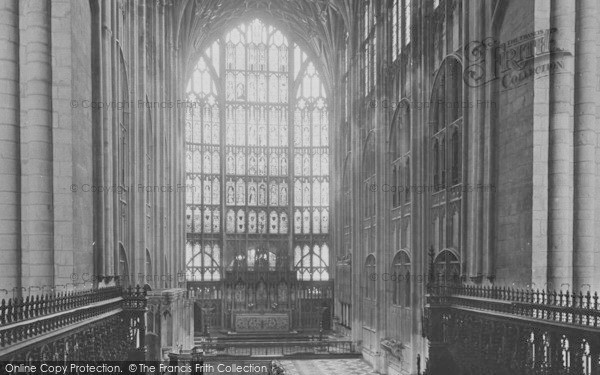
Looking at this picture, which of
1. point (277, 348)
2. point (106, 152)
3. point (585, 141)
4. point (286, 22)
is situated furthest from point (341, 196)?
point (585, 141)

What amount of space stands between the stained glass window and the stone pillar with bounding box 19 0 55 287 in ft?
107

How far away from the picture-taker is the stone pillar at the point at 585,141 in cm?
1268

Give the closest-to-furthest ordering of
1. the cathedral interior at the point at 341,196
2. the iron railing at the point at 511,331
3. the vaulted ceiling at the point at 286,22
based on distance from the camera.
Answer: the iron railing at the point at 511,331
the cathedral interior at the point at 341,196
the vaulted ceiling at the point at 286,22

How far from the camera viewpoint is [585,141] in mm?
12789

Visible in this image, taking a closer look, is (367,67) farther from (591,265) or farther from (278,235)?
(591,265)

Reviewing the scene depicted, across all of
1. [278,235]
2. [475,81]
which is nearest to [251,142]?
[278,235]

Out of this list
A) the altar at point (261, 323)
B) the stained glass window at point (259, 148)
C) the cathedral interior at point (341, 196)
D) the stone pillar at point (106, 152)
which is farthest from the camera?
the stained glass window at point (259, 148)

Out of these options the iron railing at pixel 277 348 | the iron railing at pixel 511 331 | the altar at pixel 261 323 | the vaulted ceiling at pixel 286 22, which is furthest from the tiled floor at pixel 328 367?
the vaulted ceiling at pixel 286 22

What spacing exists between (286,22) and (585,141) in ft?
114

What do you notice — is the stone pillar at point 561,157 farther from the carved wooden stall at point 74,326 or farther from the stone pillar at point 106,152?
the stone pillar at point 106,152

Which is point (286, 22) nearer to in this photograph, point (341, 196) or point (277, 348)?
point (341, 196)

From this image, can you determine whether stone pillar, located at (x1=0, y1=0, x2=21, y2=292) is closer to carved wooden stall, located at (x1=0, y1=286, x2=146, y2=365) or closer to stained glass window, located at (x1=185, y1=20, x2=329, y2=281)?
carved wooden stall, located at (x1=0, y1=286, x2=146, y2=365)

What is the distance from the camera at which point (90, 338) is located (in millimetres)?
12156

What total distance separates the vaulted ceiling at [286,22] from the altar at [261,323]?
1608 centimetres
